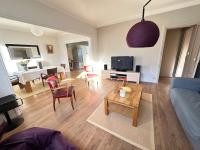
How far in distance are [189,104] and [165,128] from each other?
1.86 ft

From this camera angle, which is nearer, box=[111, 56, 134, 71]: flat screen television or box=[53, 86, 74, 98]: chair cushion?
box=[53, 86, 74, 98]: chair cushion

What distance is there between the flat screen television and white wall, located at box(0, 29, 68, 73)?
3.81 m

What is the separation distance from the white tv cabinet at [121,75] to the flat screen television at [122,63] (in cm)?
23

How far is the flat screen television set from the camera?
381cm

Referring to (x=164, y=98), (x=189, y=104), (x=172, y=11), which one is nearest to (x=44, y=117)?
(x=189, y=104)

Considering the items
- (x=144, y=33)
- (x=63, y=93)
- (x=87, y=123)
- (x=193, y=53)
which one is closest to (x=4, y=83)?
(x=63, y=93)

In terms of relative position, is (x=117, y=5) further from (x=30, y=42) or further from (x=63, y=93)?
(x=30, y=42)

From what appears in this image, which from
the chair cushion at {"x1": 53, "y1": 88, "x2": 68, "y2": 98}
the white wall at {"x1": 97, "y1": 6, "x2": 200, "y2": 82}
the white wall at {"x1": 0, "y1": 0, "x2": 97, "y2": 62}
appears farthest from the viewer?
the white wall at {"x1": 97, "y1": 6, "x2": 200, "y2": 82}

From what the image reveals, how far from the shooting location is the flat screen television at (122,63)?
12.5ft

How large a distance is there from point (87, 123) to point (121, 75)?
263 cm

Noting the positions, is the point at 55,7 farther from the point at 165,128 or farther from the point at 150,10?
the point at 165,128

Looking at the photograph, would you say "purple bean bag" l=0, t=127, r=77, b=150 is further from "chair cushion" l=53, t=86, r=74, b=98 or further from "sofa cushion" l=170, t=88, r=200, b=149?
"sofa cushion" l=170, t=88, r=200, b=149

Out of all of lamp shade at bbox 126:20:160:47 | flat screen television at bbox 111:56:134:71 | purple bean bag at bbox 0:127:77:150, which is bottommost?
purple bean bag at bbox 0:127:77:150

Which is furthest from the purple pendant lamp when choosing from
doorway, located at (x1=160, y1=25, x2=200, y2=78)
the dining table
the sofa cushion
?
the dining table
